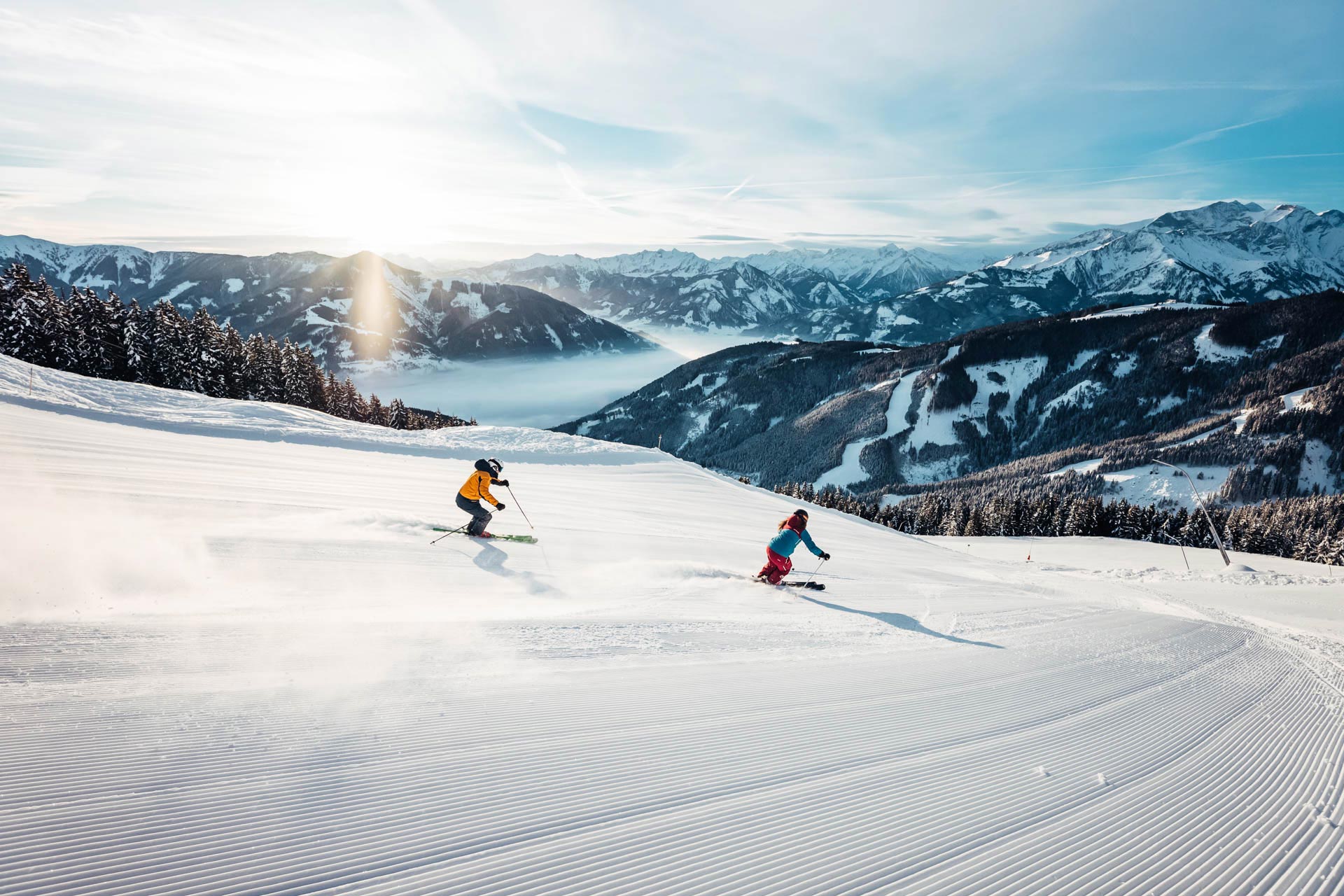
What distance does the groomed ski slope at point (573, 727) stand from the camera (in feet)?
11.8

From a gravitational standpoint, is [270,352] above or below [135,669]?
above

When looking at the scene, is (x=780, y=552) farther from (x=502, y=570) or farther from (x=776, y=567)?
(x=502, y=570)

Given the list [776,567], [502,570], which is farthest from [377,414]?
[776,567]

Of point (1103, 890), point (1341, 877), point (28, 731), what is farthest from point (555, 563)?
point (1341, 877)

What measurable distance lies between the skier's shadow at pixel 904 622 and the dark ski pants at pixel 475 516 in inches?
276

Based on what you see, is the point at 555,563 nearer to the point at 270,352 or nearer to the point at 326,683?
the point at 326,683

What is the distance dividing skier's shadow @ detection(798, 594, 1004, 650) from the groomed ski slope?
0.09m

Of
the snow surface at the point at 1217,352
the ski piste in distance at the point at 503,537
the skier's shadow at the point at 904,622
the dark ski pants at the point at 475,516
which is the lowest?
the skier's shadow at the point at 904,622

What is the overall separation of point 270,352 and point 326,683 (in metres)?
58.6

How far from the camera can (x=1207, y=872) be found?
4328mm

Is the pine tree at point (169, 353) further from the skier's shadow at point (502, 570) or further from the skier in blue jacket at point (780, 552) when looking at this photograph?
the skier in blue jacket at point (780, 552)

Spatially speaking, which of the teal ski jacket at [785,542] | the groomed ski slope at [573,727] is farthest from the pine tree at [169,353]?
the teal ski jacket at [785,542]

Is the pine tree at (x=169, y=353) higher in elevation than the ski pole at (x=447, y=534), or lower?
higher

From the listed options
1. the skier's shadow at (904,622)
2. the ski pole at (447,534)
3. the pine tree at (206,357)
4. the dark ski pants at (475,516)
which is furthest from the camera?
the pine tree at (206,357)
